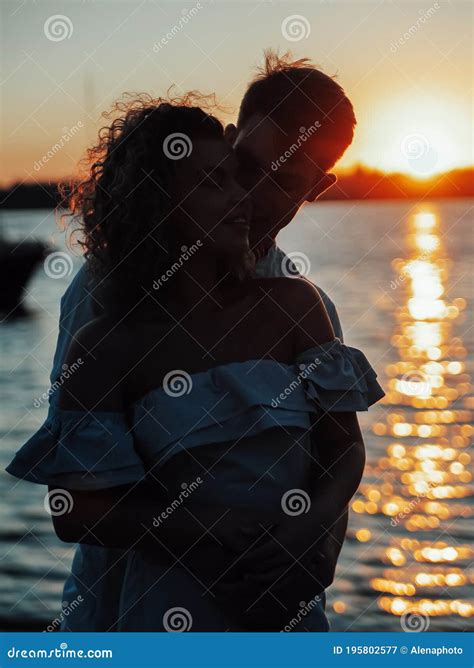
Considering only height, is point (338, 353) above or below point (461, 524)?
below

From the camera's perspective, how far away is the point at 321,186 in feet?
10.3

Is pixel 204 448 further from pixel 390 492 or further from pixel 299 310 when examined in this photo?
pixel 390 492

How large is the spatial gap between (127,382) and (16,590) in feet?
25.0

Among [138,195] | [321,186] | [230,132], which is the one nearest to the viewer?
[138,195]

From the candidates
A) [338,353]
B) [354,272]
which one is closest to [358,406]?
[338,353]

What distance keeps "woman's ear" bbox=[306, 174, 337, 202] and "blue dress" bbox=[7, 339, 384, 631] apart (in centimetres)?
91

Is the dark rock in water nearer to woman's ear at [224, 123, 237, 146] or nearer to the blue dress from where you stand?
woman's ear at [224, 123, 237, 146]

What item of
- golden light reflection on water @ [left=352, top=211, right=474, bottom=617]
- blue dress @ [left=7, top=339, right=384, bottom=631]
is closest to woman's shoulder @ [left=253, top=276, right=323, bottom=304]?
blue dress @ [left=7, top=339, right=384, bottom=631]

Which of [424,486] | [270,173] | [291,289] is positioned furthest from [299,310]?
[424,486]

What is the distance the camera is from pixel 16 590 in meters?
9.32

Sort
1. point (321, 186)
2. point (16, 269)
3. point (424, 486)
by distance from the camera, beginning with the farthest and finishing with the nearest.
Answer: point (16, 269), point (424, 486), point (321, 186)

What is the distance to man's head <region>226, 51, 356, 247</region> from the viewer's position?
2914 millimetres

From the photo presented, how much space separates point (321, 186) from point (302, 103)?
0.25m
